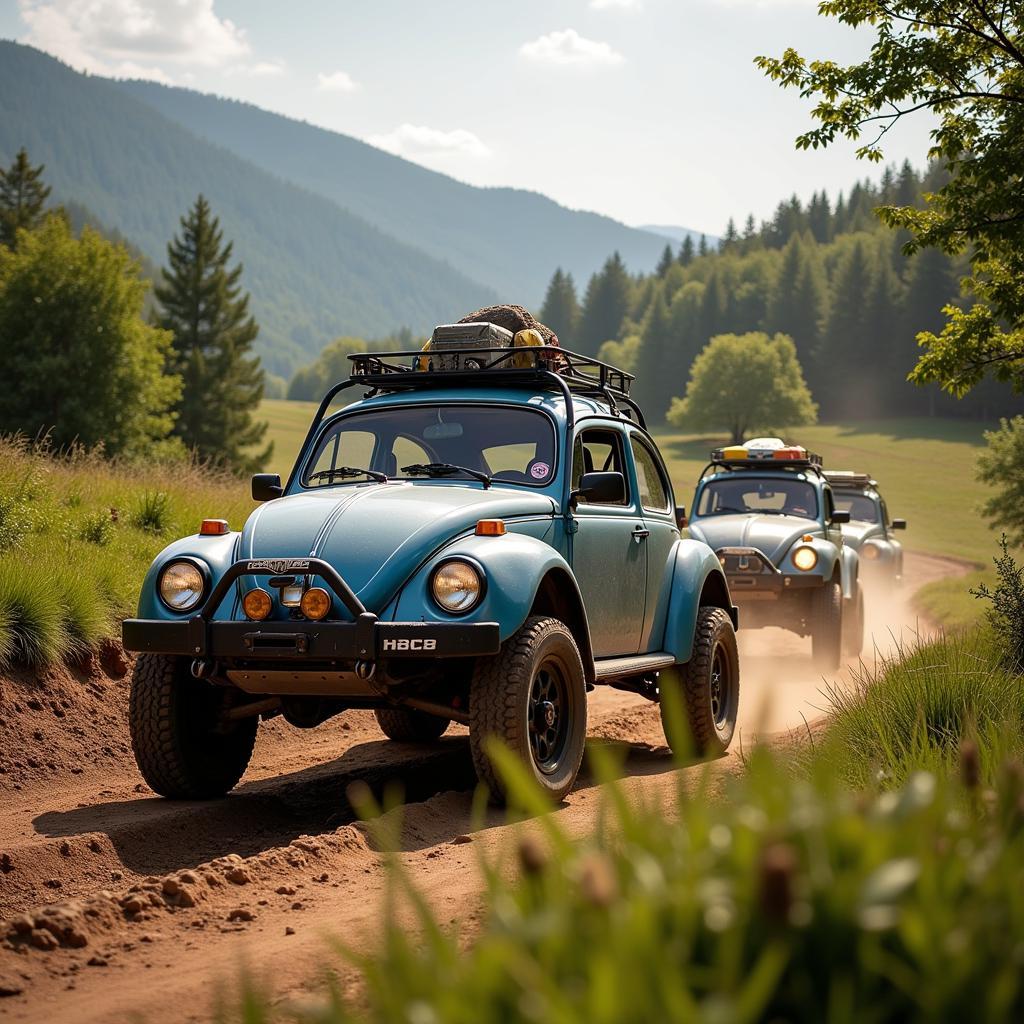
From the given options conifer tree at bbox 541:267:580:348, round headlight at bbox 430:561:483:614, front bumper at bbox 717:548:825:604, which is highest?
conifer tree at bbox 541:267:580:348

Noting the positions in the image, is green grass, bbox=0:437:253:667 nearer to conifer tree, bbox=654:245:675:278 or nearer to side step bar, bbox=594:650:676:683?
side step bar, bbox=594:650:676:683

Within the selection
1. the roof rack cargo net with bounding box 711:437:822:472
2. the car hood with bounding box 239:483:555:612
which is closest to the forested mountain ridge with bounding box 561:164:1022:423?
the roof rack cargo net with bounding box 711:437:822:472

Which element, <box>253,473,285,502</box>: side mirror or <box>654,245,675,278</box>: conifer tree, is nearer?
<box>253,473,285,502</box>: side mirror

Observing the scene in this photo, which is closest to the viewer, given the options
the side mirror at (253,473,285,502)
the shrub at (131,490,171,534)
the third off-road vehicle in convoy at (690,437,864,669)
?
the side mirror at (253,473,285,502)

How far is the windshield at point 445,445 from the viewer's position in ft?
24.9

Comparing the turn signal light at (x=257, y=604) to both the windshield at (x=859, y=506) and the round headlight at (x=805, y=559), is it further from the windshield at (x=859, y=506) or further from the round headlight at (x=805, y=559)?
the windshield at (x=859, y=506)

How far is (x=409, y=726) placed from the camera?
921cm

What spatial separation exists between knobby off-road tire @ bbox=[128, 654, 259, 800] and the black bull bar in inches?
20.9

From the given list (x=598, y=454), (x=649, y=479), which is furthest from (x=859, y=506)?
(x=598, y=454)

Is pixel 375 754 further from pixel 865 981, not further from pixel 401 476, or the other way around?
pixel 865 981

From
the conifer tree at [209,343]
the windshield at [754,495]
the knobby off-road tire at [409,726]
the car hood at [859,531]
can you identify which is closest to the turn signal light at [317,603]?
the knobby off-road tire at [409,726]

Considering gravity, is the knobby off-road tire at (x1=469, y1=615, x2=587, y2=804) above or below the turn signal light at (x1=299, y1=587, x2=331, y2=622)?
below

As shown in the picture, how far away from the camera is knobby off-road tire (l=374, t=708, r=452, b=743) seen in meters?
9.09

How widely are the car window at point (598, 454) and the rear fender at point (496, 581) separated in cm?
116
